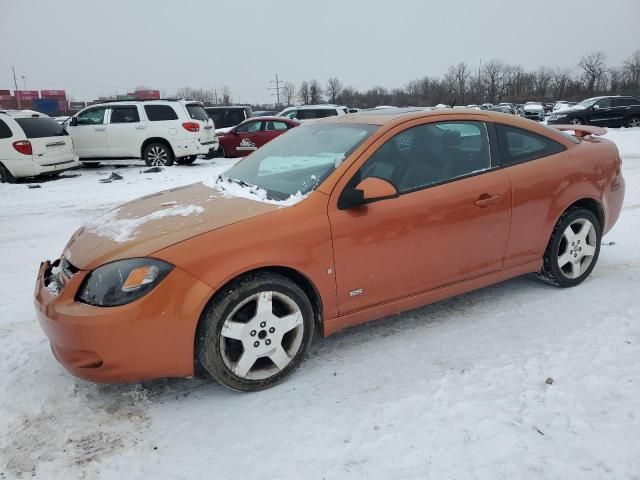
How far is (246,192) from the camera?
331cm

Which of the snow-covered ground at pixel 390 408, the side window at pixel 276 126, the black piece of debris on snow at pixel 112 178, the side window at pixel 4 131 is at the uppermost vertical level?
the side window at pixel 4 131

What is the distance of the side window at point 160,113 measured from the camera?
1289 centimetres

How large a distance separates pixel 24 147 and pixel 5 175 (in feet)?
2.46

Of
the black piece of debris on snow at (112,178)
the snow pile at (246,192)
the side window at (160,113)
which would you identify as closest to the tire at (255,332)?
the snow pile at (246,192)

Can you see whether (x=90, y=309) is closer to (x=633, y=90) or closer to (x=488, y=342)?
(x=488, y=342)

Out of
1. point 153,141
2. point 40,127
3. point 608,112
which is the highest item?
point 40,127

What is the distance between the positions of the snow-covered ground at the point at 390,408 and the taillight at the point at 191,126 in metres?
9.76

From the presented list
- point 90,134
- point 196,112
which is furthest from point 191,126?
point 90,134

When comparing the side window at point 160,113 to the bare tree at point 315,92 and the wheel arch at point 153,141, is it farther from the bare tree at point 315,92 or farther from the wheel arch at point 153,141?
the bare tree at point 315,92

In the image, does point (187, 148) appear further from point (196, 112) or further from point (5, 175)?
point (5, 175)

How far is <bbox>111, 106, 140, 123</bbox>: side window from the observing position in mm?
12875

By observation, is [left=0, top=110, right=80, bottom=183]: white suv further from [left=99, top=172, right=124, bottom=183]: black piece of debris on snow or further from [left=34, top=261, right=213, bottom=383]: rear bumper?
[left=34, top=261, right=213, bottom=383]: rear bumper

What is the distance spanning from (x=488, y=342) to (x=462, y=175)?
1139 millimetres

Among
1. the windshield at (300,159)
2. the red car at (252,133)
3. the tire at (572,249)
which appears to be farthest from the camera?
the red car at (252,133)
